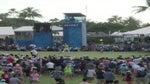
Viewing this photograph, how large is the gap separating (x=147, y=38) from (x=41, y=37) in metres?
13.7

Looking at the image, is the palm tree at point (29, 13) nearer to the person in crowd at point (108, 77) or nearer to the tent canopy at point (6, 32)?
the tent canopy at point (6, 32)

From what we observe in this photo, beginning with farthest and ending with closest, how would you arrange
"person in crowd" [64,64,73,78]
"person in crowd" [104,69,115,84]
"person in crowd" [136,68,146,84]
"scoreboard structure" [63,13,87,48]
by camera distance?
"scoreboard structure" [63,13,87,48] < "person in crowd" [64,64,73,78] < "person in crowd" [136,68,146,84] < "person in crowd" [104,69,115,84]

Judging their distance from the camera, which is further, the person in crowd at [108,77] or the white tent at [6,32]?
the white tent at [6,32]

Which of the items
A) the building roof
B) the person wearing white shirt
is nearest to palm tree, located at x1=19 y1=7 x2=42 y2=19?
the building roof

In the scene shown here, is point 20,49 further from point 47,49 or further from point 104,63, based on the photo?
point 104,63

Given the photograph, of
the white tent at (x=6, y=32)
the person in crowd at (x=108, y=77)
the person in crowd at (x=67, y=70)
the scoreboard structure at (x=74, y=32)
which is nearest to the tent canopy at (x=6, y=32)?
the white tent at (x=6, y=32)

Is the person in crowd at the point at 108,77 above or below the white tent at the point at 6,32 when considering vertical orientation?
below

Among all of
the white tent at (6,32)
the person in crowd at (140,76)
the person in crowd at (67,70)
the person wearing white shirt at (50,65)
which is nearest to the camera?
the person in crowd at (140,76)

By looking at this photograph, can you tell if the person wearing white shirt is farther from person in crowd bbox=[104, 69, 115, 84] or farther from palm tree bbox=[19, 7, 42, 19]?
palm tree bbox=[19, 7, 42, 19]

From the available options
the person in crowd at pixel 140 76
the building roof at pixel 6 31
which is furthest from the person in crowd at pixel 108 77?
the building roof at pixel 6 31

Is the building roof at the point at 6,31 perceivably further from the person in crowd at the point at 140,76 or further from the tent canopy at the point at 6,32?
the person in crowd at the point at 140,76

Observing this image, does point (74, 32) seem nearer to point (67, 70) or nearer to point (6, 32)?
point (6, 32)

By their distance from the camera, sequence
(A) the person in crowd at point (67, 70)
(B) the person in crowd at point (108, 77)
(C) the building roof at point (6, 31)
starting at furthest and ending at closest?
1. (C) the building roof at point (6, 31)
2. (A) the person in crowd at point (67, 70)
3. (B) the person in crowd at point (108, 77)

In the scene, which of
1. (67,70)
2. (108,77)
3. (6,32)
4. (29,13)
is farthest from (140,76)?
(29,13)
